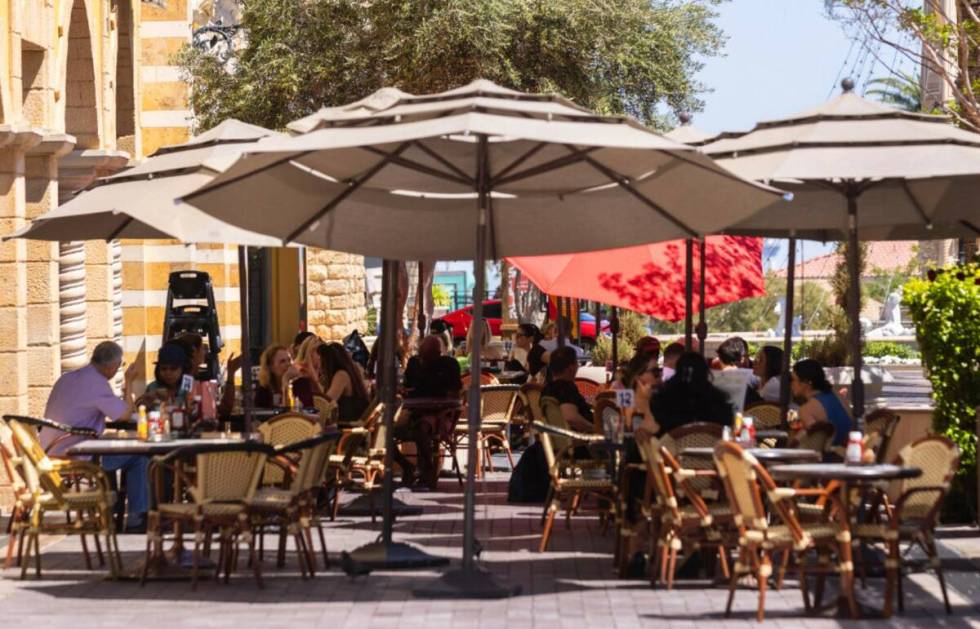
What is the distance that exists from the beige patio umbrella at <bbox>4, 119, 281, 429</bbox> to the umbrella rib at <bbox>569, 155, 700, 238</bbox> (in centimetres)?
240

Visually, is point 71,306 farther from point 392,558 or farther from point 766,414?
point 392,558

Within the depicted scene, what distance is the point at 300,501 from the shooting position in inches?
433

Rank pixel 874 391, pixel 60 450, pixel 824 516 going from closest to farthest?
1. pixel 824 516
2. pixel 60 450
3. pixel 874 391

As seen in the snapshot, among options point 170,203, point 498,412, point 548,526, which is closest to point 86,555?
point 170,203

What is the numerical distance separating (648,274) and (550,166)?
7.09 meters

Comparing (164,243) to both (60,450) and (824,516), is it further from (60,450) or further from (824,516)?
(824,516)

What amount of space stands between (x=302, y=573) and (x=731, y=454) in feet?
9.41

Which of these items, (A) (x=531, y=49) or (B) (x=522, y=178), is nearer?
(B) (x=522, y=178)

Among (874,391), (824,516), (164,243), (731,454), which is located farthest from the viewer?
(164,243)

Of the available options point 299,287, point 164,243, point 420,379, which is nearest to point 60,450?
point 420,379

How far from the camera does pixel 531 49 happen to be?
28.1 meters

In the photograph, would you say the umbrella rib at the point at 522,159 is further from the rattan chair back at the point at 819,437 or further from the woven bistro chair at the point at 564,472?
the rattan chair back at the point at 819,437

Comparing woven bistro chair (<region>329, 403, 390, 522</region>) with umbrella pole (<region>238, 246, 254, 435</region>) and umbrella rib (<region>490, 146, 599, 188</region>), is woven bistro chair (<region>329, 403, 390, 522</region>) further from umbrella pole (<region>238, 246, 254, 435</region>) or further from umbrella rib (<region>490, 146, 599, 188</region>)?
umbrella rib (<region>490, 146, 599, 188</region>)

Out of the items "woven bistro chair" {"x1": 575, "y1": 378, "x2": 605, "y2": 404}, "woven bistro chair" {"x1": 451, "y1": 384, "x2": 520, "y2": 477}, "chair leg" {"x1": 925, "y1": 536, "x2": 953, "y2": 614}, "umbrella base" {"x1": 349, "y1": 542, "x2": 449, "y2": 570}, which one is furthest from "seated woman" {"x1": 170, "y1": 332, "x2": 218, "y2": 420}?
"chair leg" {"x1": 925, "y1": 536, "x2": 953, "y2": 614}
